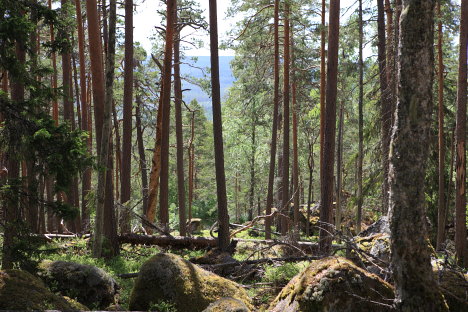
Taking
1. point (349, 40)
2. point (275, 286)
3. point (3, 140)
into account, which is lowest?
point (275, 286)

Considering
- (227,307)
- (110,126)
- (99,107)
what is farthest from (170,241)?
(227,307)

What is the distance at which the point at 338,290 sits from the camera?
5238 millimetres

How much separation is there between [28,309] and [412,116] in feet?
16.9

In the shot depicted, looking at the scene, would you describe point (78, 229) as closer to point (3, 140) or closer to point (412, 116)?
point (3, 140)

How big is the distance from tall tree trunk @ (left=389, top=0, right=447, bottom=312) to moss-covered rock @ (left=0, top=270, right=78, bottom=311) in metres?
4.36

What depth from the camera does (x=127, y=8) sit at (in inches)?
587

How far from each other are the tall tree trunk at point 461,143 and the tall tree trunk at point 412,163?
11.3 metres

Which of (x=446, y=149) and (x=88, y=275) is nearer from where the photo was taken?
(x=88, y=275)

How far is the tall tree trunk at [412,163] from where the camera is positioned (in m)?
4.49

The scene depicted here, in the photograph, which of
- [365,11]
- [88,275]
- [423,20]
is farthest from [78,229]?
[423,20]

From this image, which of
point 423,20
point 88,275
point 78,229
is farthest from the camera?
point 78,229

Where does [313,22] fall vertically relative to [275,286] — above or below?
above

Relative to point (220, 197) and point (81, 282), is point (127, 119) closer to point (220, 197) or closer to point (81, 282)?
point (220, 197)

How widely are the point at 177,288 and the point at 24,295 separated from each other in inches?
87.7
